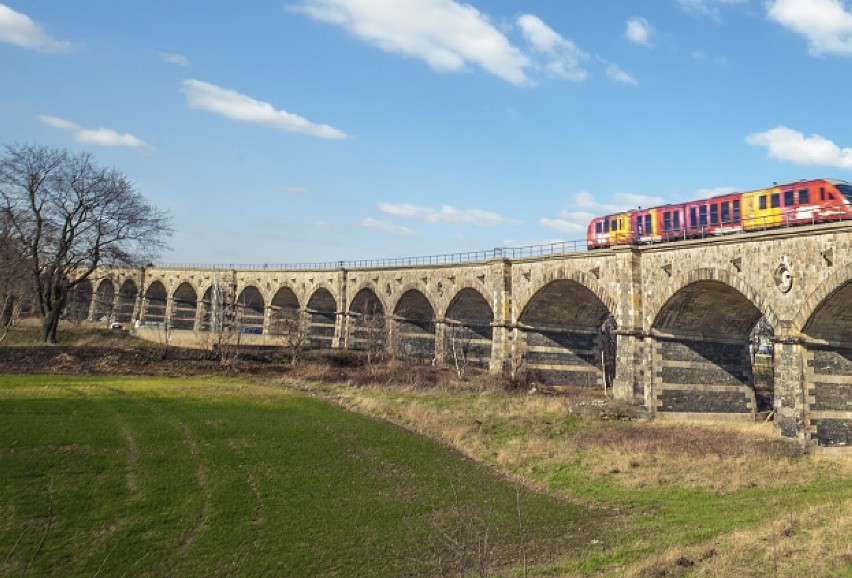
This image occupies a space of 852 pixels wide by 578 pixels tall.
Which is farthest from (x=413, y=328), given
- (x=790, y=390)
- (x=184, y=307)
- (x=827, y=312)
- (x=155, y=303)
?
(x=155, y=303)

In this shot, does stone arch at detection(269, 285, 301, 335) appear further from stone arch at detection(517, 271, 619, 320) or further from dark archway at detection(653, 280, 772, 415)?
dark archway at detection(653, 280, 772, 415)

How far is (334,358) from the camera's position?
2012 inches

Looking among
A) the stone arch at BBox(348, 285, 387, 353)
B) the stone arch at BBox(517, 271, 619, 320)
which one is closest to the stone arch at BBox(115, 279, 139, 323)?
the stone arch at BBox(348, 285, 387, 353)

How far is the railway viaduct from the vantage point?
24703 millimetres

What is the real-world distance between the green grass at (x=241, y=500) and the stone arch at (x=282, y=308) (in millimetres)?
45456

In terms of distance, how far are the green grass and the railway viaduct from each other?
13712 mm

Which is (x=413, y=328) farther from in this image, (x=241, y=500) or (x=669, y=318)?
(x=241, y=500)

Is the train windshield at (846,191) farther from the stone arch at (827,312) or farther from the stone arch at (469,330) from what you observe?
the stone arch at (469,330)

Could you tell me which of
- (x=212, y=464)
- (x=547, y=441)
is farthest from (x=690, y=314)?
(x=212, y=464)

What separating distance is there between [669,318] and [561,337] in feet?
38.4

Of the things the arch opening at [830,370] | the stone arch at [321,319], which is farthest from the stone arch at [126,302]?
the arch opening at [830,370]

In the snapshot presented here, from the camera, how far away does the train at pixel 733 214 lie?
95.3 ft

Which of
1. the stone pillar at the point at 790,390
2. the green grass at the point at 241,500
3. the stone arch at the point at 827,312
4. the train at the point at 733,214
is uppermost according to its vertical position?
the train at the point at 733,214

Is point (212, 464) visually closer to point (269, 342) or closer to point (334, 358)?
point (334, 358)
